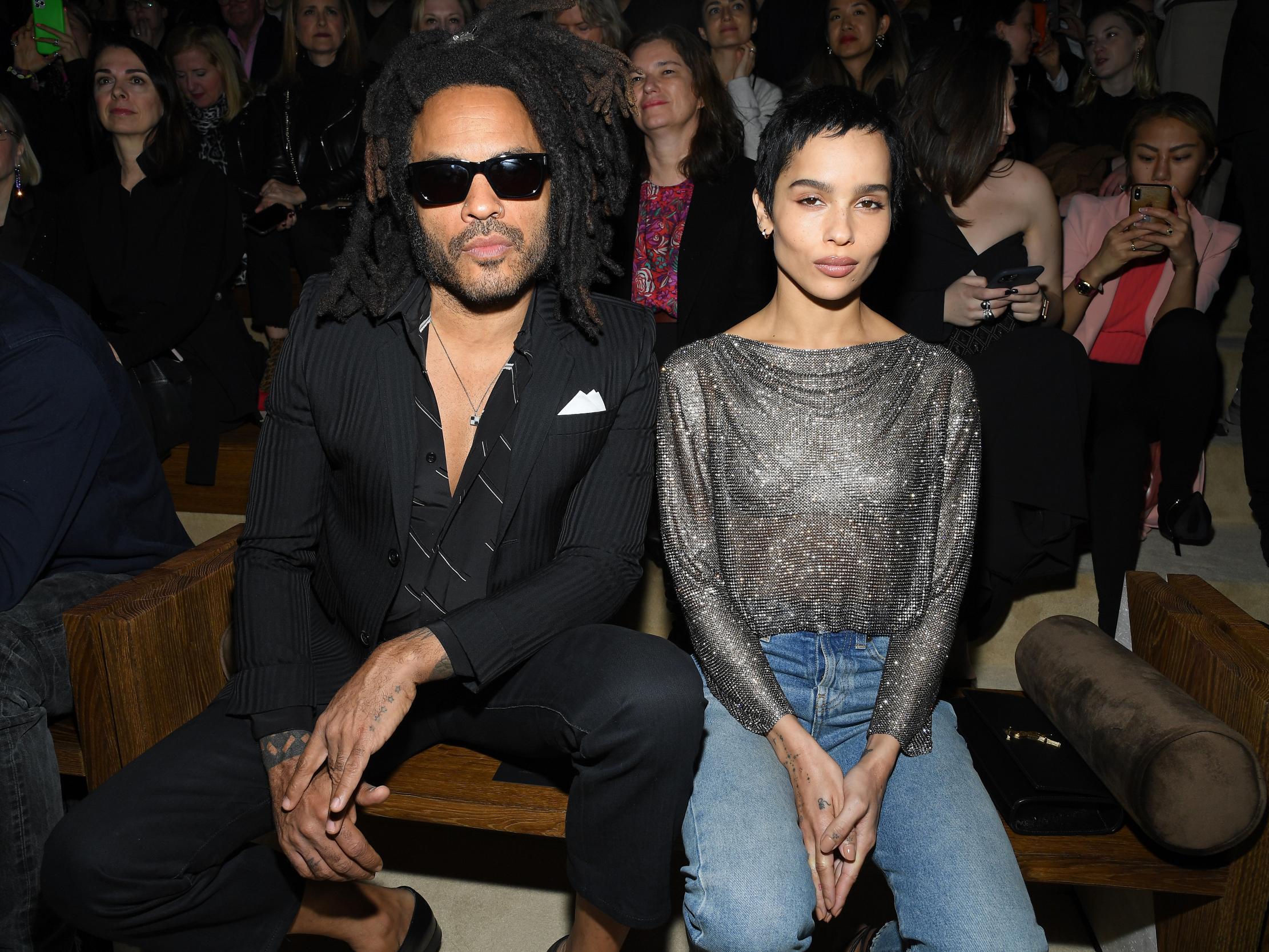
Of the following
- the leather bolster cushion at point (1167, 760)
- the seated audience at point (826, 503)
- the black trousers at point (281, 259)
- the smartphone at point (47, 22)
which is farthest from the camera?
the smartphone at point (47, 22)

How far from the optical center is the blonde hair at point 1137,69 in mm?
4637

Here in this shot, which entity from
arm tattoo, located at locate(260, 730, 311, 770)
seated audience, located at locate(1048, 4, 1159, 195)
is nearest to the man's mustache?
arm tattoo, located at locate(260, 730, 311, 770)

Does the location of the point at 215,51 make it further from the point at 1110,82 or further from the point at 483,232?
the point at 1110,82

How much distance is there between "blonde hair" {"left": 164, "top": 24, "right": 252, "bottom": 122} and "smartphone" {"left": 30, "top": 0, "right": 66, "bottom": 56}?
735 millimetres

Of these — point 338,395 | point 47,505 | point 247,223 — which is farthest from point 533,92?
point 247,223

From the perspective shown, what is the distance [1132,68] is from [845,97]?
147 inches

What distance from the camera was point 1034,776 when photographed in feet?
6.33

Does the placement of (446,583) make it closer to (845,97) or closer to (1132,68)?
(845,97)

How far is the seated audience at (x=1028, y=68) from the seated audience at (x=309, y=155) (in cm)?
283

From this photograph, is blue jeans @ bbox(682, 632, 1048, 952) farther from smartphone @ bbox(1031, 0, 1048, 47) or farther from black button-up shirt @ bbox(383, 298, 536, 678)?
smartphone @ bbox(1031, 0, 1048, 47)

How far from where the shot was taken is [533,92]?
1.92 meters

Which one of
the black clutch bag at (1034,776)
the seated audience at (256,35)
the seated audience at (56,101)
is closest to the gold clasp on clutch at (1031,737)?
the black clutch bag at (1034,776)

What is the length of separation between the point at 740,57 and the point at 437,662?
139 inches

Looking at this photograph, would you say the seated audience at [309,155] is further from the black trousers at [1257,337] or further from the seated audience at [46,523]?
the black trousers at [1257,337]
